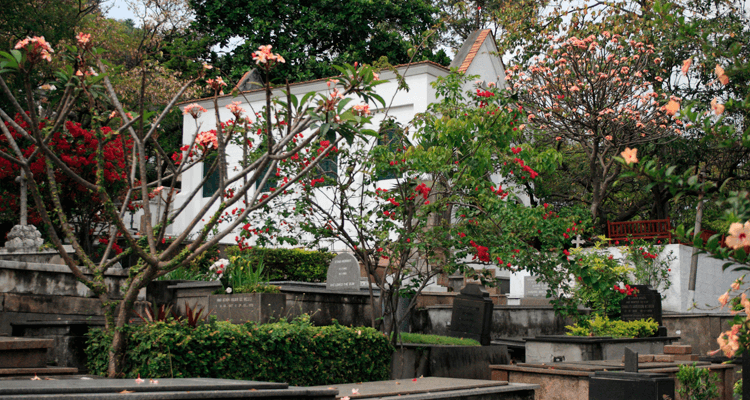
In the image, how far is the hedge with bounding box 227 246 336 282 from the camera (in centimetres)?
1723

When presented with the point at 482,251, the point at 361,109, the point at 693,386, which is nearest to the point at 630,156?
the point at 361,109

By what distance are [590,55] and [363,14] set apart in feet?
35.5

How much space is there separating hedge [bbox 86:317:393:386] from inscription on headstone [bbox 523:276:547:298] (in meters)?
12.1

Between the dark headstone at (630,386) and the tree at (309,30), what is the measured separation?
20906mm

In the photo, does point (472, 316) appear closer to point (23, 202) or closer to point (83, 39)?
point (23, 202)

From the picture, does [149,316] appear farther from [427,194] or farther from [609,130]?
[609,130]

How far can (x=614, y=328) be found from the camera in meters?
15.1

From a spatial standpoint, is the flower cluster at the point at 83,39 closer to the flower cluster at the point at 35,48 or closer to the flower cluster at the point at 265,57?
the flower cluster at the point at 35,48

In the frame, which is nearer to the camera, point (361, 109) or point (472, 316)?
point (361, 109)

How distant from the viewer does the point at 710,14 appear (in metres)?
23.2

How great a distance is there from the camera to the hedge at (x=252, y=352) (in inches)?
283

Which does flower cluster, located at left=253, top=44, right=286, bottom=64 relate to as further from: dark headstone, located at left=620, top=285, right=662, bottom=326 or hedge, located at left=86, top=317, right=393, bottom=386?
dark headstone, located at left=620, top=285, right=662, bottom=326

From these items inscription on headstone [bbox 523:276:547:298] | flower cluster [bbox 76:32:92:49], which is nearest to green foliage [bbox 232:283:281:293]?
flower cluster [bbox 76:32:92:49]

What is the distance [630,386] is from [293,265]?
11.3m
